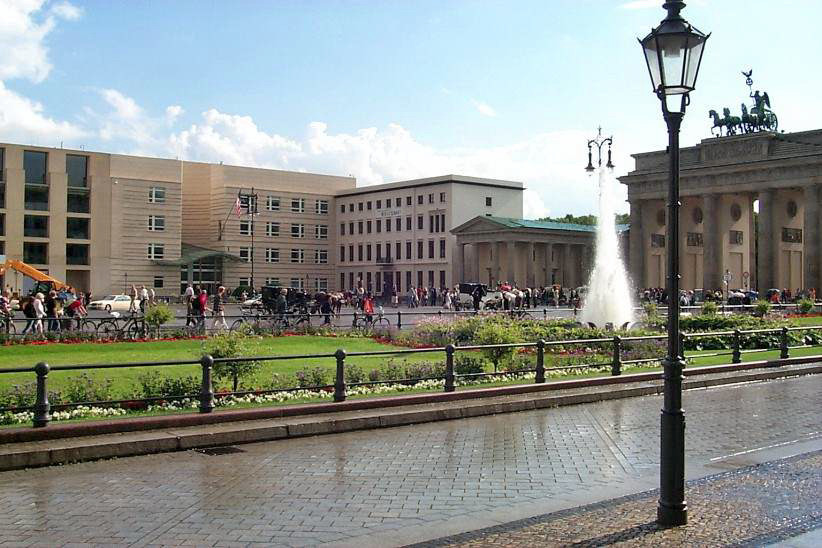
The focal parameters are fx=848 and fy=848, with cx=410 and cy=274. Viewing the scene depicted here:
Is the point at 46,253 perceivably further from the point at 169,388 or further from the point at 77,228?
the point at 169,388

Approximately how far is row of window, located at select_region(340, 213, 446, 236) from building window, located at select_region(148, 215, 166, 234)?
2807 centimetres

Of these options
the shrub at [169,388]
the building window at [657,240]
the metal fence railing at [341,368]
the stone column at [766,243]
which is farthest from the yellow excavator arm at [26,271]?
the building window at [657,240]

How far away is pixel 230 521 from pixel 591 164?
35.5 metres

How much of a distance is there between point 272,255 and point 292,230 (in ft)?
15.7

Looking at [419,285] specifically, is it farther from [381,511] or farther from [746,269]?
[381,511]

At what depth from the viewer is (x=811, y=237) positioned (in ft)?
248

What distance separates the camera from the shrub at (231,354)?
1453cm

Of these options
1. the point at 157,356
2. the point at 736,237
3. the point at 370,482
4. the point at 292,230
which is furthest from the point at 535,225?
the point at 370,482

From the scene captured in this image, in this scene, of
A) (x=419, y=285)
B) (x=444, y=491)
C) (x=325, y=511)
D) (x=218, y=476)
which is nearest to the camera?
(x=325, y=511)

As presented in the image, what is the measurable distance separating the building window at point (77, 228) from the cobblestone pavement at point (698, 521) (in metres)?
87.5

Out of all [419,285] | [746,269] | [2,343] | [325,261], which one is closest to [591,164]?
[2,343]

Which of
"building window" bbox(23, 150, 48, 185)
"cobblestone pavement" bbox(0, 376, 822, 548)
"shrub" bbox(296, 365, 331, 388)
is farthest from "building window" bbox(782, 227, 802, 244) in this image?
"shrub" bbox(296, 365, 331, 388)

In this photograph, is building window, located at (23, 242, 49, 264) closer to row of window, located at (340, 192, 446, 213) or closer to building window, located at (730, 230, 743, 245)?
row of window, located at (340, 192, 446, 213)

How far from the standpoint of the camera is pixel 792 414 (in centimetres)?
1516
